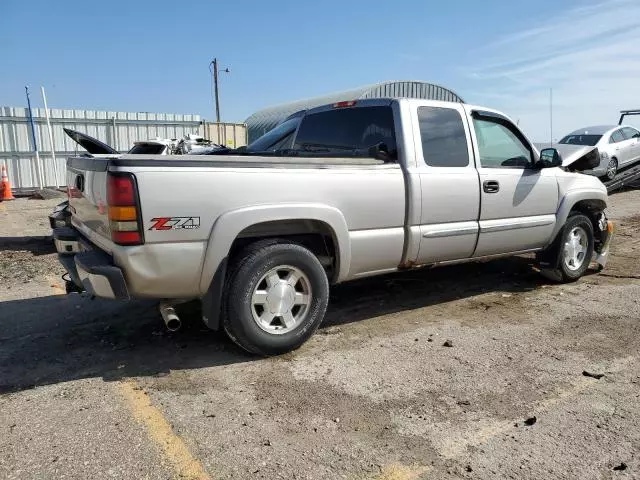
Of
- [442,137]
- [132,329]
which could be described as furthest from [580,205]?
[132,329]

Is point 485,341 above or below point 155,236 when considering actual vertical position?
below

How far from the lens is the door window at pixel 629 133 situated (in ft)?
53.5

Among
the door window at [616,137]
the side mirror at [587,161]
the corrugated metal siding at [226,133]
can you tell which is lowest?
the side mirror at [587,161]

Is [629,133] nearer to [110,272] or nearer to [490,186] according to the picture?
[490,186]

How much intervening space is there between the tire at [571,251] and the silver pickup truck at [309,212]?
0.15 ft

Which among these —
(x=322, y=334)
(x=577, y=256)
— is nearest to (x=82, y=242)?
(x=322, y=334)

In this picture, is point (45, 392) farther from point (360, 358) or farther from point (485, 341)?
point (485, 341)

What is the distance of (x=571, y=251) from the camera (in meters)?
6.12

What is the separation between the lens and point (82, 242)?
13.4 ft

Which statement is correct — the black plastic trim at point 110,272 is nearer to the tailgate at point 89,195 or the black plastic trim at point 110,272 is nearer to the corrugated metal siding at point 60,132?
the tailgate at point 89,195

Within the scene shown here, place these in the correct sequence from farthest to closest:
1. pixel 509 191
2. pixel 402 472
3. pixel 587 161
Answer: pixel 587 161
pixel 509 191
pixel 402 472

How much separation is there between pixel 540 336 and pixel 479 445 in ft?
6.41

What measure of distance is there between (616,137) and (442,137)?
13557 millimetres

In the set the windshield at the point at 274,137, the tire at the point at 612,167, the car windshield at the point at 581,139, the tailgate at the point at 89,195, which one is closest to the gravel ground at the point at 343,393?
the tailgate at the point at 89,195
